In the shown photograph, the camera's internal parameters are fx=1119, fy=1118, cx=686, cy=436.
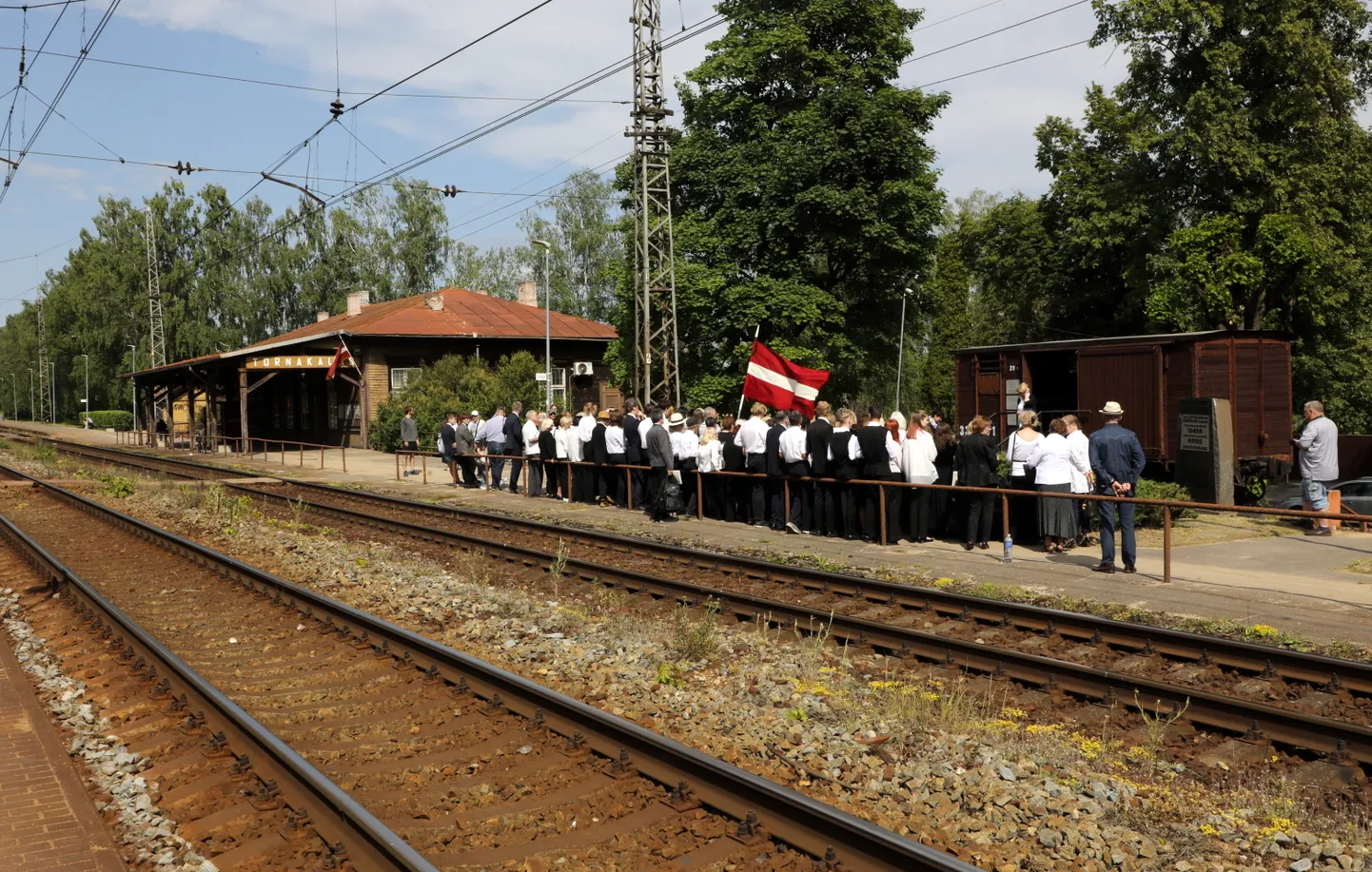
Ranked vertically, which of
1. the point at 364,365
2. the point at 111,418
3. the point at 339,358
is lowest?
the point at 111,418

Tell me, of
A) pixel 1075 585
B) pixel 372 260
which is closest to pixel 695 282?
pixel 1075 585

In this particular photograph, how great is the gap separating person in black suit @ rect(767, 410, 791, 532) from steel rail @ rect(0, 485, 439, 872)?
28.0 feet

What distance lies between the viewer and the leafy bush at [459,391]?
34219 mm

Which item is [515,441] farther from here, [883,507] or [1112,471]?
[1112,471]

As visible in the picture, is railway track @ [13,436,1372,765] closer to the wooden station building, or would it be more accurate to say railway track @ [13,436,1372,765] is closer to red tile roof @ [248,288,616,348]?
the wooden station building

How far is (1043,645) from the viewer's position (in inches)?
355

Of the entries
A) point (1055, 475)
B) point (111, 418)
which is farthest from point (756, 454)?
point (111, 418)

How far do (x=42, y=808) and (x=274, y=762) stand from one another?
3.68 feet

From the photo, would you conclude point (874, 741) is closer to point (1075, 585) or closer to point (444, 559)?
point (1075, 585)

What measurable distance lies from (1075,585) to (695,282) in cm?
2045

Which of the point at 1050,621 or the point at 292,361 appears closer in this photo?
the point at 1050,621

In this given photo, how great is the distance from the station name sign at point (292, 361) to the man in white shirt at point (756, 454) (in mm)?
23830

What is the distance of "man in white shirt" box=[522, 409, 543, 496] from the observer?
22453 millimetres

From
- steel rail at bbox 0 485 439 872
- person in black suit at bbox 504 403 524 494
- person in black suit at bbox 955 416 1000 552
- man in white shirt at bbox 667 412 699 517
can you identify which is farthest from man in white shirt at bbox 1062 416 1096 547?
person in black suit at bbox 504 403 524 494
